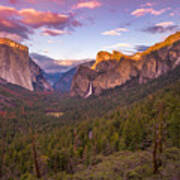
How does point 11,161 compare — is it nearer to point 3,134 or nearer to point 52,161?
point 52,161

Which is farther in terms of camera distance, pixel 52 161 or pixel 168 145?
pixel 52 161

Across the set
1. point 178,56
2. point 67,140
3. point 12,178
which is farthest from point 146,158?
point 178,56

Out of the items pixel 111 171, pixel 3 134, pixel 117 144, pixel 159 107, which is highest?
pixel 159 107

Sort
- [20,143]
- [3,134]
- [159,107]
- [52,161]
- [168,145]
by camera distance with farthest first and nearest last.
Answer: [3,134]
[20,143]
[52,161]
[168,145]
[159,107]

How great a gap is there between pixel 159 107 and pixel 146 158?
1174cm

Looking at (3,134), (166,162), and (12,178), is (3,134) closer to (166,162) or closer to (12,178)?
(12,178)

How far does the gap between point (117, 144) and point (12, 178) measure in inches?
Result: 1448

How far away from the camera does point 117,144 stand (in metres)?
62.6

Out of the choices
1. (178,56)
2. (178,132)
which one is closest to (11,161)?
(178,132)

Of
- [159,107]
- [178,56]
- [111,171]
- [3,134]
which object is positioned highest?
[178,56]

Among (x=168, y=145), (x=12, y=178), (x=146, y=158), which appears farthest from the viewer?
(x=12, y=178)

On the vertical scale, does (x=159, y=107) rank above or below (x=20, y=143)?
above

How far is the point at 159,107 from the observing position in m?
25.1

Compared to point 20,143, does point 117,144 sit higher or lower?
higher
